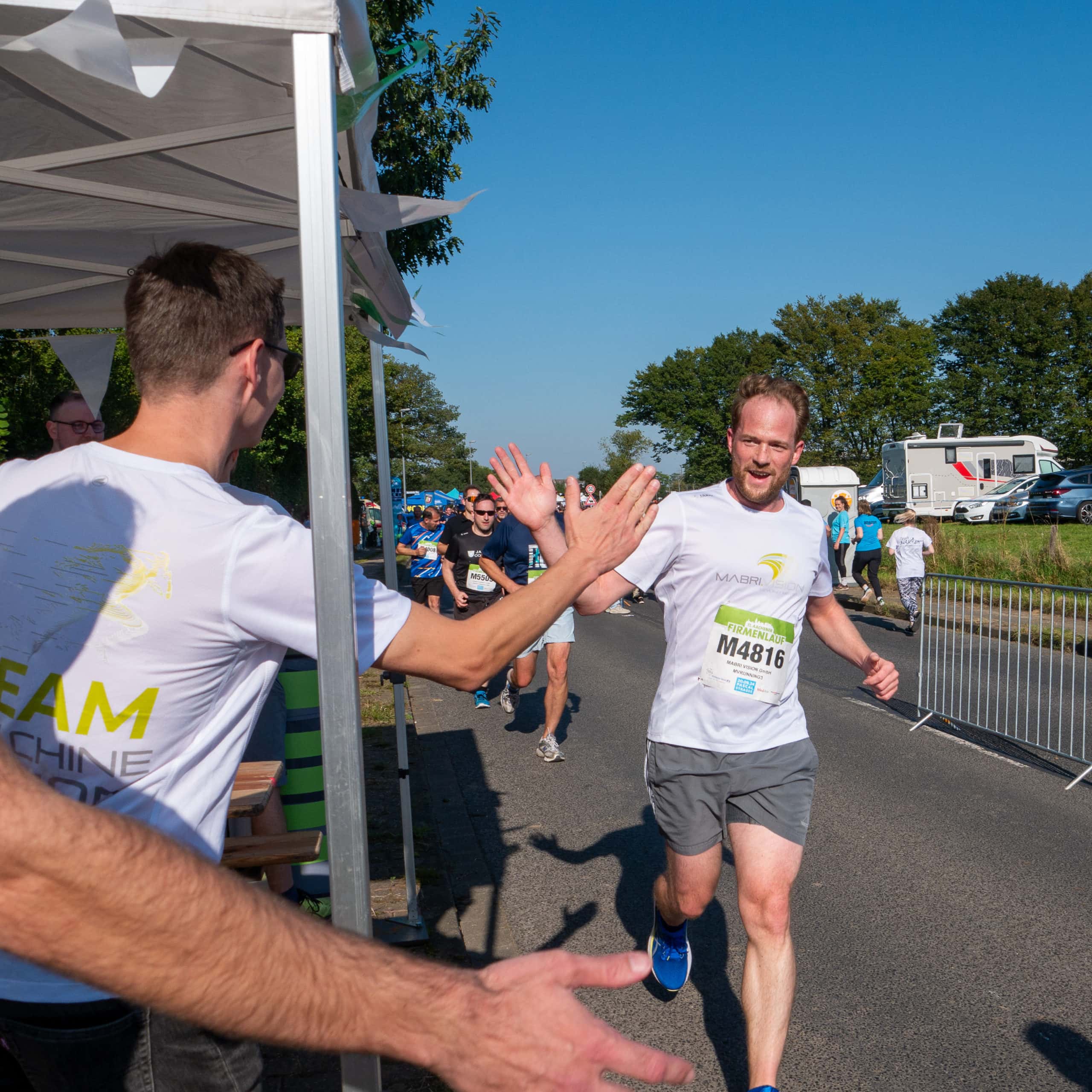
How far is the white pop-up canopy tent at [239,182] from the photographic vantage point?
1.57m

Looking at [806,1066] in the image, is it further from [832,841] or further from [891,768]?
[891,768]

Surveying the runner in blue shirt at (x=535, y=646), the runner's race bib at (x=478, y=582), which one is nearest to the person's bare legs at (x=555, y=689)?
the runner in blue shirt at (x=535, y=646)

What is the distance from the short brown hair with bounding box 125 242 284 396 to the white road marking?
7.31m

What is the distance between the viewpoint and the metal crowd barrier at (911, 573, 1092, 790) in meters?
7.75

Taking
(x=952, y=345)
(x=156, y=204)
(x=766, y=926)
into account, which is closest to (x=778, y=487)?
(x=766, y=926)

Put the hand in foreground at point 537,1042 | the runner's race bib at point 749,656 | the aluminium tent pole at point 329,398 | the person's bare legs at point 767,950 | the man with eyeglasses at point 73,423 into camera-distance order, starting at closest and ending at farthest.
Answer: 1. the hand in foreground at point 537,1042
2. the aluminium tent pole at point 329,398
3. the person's bare legs at point 767,950
4. the runner's race bib at point 749,656
5. the man with eyeglasses at point 73,423

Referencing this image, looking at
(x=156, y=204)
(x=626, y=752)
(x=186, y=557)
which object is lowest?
(x=626, y=752)

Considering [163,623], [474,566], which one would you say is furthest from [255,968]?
[474,566]

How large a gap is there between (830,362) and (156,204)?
225 feet

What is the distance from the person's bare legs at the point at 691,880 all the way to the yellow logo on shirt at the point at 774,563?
3.12ft

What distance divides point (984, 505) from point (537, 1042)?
39.8 meters

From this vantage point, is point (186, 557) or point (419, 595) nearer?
point (186, 557)

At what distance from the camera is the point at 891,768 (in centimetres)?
744

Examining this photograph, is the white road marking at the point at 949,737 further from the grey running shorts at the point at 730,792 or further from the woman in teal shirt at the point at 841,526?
the woman in teal shirt at the point at 841,526
